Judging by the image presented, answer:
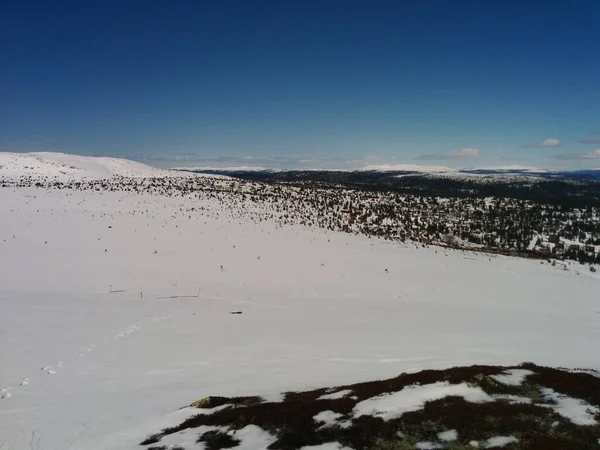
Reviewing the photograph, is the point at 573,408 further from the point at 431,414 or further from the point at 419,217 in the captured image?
the point at 419,217

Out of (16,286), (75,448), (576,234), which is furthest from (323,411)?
(576,234)

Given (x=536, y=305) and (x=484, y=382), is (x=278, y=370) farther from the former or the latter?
(x=536, y=305)

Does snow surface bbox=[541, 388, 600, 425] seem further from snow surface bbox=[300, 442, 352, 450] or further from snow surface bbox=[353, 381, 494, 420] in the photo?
snow surface bbox=[300, 442, 352, 450]

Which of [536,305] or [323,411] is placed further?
[536,305]

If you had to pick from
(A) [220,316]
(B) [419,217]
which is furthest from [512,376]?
(B) [419,217]

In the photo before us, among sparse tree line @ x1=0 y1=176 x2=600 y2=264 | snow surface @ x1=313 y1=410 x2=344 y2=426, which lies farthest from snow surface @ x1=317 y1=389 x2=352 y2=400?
sparse tree line @ x1=0 y1=176 x2=600 y2=264
